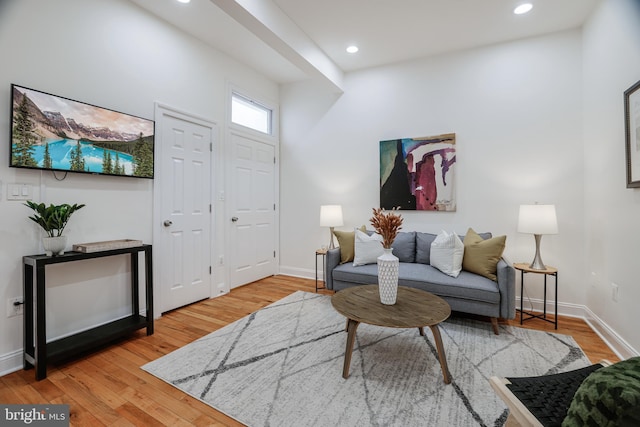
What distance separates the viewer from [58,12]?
2221 millimetres

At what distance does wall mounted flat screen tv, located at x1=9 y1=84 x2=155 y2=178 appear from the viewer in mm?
2004

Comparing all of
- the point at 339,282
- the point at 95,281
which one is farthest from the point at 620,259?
the point at 95,281

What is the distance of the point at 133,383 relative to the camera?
1.88 m

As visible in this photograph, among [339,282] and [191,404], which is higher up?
[339,282]

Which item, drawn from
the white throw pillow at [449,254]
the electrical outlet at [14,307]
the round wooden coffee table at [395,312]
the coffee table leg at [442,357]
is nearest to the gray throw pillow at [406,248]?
the white throw pillow at [449,254]

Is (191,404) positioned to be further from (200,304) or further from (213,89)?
(213,89)

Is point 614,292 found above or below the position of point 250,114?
below

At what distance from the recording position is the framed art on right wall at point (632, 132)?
1.99 meters

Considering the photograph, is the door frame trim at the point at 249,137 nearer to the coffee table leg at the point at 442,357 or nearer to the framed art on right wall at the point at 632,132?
the coffee table leg at the point at 442,357

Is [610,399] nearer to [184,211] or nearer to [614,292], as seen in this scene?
[614,292]

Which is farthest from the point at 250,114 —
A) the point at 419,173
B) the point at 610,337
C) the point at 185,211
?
the point at 610,337

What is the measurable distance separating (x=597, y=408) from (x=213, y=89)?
399 centimetres

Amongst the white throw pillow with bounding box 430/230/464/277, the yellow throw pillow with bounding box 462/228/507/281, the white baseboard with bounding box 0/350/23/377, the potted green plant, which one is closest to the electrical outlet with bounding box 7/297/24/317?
the white baseboard with bounding box 0/350/23/377

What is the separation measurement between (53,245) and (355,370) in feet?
7.38
